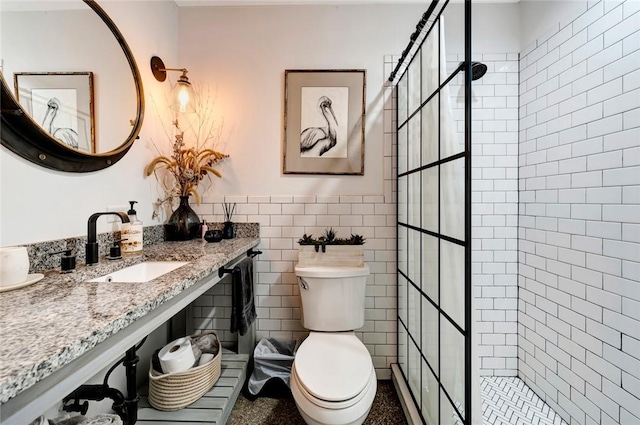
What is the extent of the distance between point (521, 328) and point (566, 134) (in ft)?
4.20

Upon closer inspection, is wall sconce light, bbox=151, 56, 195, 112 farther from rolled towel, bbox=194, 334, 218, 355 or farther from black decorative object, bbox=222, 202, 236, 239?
rolled towel, bbox=194, 334, 218, 355

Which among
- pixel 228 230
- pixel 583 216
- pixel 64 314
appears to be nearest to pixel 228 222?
pixel 228 230

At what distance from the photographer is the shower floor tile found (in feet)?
5.33

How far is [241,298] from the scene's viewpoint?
1550 mm

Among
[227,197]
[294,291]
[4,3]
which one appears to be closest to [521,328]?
[294,291]

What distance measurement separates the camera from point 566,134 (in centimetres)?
162

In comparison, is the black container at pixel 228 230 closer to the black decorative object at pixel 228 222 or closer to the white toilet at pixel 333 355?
the black decorative object at pixel 228 222

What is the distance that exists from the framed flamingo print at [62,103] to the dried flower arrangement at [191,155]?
0.56m

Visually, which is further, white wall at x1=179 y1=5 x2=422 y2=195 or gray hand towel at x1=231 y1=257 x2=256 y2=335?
white wall at x1=179 y1=5 x2=422 y2=195

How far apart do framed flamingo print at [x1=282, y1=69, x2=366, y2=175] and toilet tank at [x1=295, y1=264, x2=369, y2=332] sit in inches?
28.3

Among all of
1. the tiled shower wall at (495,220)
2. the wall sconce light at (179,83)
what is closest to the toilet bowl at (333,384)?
the tiled shower wall at (495,220)

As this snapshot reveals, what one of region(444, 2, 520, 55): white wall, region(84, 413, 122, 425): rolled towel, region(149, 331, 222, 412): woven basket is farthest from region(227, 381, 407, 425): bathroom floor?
region(444, 2, 520, 55): white wall

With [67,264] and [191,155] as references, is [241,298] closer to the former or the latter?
[67,264]

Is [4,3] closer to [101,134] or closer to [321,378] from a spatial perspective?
[101,134]
